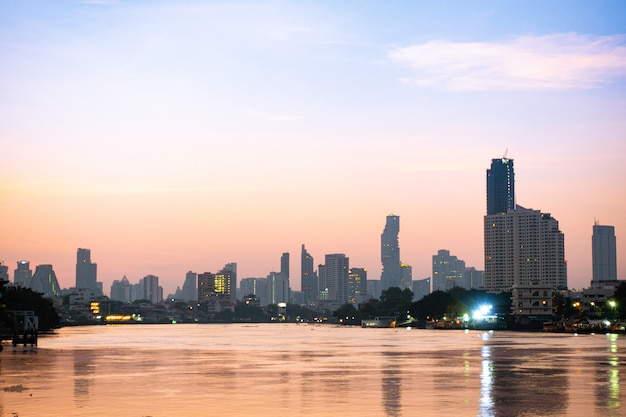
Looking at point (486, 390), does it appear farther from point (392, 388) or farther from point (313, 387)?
point (313, 387)

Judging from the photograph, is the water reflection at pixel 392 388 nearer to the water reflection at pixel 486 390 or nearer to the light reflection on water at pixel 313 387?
the light reflection on water at pixel 313 387

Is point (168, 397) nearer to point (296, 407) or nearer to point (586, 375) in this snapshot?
point (296, 407)

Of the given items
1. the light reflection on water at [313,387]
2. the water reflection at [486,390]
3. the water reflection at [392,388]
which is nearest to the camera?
the water reflection at [486,390]

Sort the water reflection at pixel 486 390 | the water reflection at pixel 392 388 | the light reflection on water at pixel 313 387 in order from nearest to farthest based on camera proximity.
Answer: the water reflection at pixel 486 390
the light reflection on water at pixel 313 387
the water reflection at pixel 392 388

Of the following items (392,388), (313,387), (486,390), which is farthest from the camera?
(313,387)

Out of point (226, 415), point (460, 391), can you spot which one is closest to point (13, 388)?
point (226, 415)

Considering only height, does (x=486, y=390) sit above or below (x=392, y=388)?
above

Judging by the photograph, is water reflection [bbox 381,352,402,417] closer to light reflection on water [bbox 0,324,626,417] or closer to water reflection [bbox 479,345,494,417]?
light reflection on water [bbox 0,324,626,417]

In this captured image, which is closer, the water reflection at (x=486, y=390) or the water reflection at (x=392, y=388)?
the water reflection at (x=486, y=390)

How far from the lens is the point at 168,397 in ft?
176

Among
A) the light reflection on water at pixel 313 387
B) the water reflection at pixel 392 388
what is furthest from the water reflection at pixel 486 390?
the water reflection at pixel 392 388

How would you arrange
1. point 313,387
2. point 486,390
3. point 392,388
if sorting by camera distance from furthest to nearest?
point 313,387
point 392,388
point 486,390

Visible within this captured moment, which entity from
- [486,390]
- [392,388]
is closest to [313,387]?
[392,388]


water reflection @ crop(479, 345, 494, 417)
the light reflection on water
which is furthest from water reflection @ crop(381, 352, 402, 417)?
water reflection @ crop(479, 345, 494, 417)
